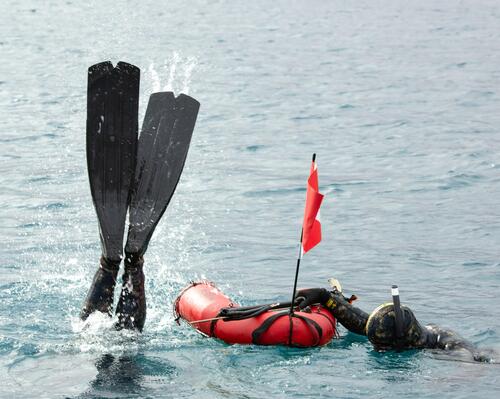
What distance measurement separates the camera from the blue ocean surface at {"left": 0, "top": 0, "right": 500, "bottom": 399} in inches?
353

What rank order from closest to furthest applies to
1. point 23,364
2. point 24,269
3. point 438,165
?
point 23,364 < point 24,269 < point 438,165

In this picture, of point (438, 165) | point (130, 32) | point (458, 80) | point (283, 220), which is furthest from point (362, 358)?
point (130, 32)

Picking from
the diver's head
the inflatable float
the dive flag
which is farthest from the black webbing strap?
the dive flag

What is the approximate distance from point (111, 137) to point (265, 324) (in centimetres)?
207

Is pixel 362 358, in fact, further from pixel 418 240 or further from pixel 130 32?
pixel 130 32

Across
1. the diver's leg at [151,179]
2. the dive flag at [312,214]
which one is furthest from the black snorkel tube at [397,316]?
the diver's leg at [151,179]

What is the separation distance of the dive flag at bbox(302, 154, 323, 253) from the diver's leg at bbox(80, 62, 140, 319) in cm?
153

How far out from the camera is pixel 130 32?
33.9m

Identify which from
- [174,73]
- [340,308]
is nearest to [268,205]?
[340,308]

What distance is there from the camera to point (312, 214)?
9.19 meters

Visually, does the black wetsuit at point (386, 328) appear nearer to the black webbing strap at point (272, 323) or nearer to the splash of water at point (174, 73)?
the black webbing strap at point (272, 323)

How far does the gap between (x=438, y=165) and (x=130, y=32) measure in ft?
59.3

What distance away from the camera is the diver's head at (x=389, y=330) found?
9.12 meters

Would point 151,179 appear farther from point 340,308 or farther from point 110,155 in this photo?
point 340,308
